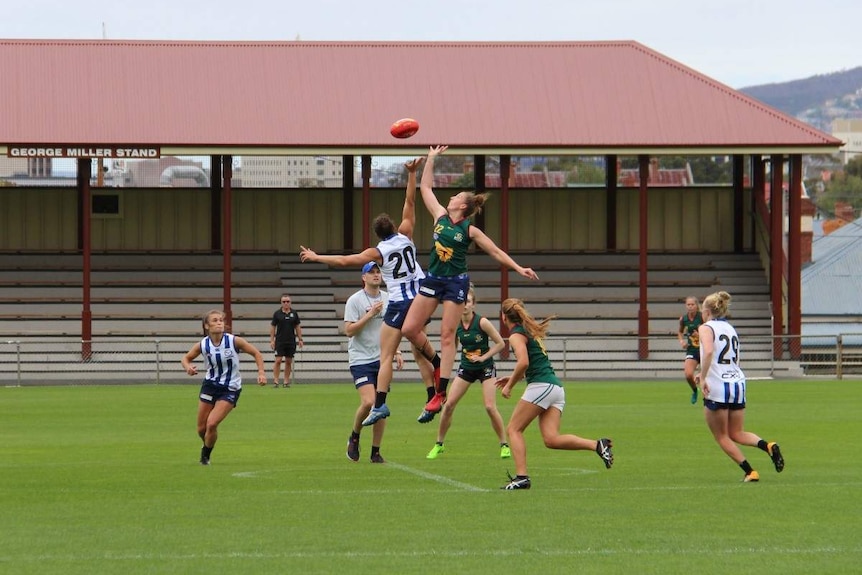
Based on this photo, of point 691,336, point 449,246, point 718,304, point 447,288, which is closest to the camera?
point 718,304

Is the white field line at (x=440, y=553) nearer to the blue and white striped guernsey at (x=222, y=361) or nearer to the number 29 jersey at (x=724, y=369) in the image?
the number 29 jersey at (x=724, y=369)

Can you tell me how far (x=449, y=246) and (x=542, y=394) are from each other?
74.2 inches

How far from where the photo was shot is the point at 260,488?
14812 millimetres

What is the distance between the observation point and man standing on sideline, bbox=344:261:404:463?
1722 cm

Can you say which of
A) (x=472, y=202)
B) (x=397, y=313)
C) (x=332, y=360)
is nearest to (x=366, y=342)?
(x=397, y=313)

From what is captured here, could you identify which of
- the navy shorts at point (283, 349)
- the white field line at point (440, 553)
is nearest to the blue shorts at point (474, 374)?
the white field line at point (440, 553)

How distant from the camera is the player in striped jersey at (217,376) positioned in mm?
A: 17000

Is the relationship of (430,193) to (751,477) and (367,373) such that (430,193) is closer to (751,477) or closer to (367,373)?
(367,373)

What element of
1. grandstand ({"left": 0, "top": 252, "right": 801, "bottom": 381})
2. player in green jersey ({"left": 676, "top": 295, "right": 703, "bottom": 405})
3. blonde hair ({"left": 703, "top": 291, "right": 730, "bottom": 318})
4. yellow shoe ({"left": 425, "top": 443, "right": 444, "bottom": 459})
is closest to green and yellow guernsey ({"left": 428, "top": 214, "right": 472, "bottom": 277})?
blonde hair ({"left": 703, "top": 291, "right": 730, "bottom": 318})

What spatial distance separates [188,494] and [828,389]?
75.3 feet

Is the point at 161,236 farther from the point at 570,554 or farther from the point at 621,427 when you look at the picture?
the point at 570,554

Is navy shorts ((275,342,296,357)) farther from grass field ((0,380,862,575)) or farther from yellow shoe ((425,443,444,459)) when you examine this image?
yellow shoe ((425,443,444,459))

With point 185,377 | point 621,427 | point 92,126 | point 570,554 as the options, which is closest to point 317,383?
point 185,377

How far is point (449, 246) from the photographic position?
15.4 m
